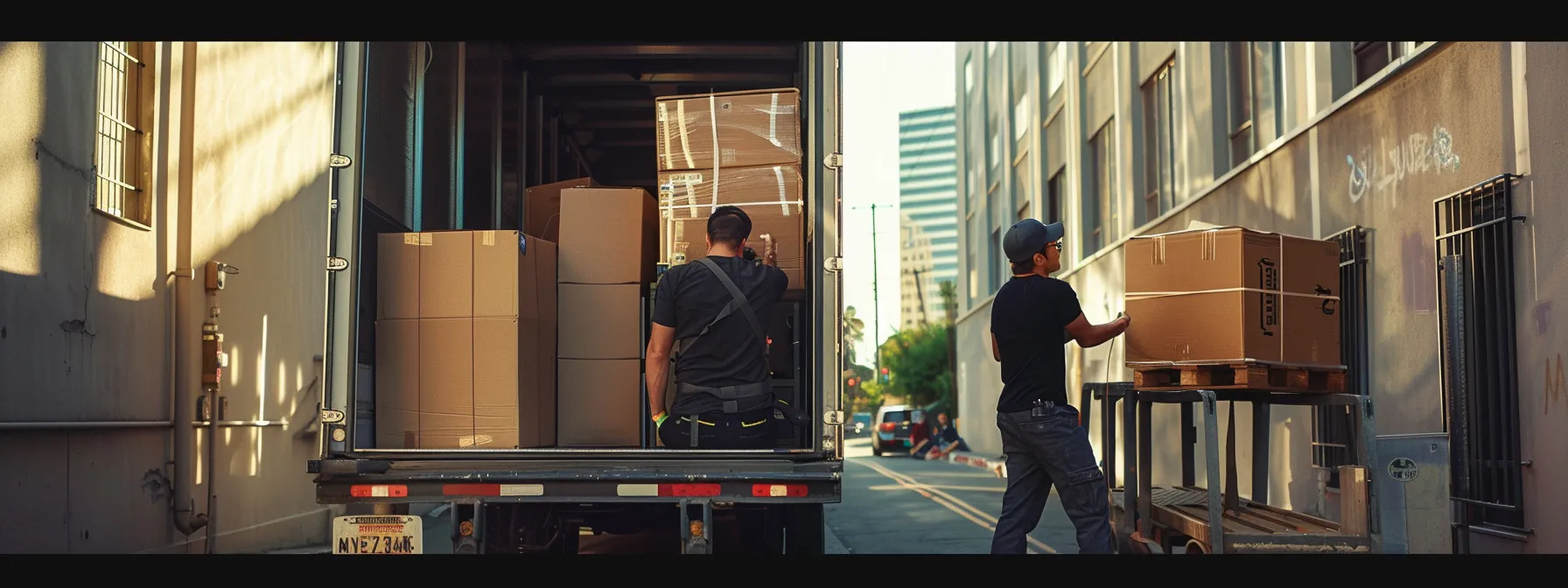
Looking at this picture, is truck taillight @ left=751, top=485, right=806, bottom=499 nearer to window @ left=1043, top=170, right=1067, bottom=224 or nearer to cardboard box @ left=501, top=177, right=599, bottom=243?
cardboard box @ left=501, top=177, right=599, bottom=243

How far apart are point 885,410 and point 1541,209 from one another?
114 feet

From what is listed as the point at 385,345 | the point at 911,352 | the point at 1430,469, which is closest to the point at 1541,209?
the point at 1430,469

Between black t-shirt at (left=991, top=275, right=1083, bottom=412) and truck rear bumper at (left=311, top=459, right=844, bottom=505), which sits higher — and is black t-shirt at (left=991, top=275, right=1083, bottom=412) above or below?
above

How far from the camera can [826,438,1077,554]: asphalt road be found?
11.9 m

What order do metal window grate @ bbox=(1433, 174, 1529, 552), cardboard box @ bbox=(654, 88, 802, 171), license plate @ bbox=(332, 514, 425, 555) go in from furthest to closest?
metal window grate @ bbox=(1433, 174, 1529, 552) < cardboard box @ bbox=(654, 88, 802, 171) < license plate @ bbox=(332, 514, 425, 555)

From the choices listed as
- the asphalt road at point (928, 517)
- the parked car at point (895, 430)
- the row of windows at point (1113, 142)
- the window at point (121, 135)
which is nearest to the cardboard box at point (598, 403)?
the window at point (121, 135)

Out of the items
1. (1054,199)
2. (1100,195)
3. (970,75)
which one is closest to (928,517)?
(1100,195)

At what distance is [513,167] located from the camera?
28.7 feet

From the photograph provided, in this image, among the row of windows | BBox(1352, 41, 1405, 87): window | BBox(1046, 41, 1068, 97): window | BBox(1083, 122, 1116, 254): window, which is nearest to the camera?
BBox(1352, 41, 1405, 87): window

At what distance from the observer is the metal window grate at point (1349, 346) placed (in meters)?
10.6

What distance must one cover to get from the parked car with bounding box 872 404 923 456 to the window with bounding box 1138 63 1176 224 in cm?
2305

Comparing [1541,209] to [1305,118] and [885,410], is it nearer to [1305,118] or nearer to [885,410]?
[1305,118]

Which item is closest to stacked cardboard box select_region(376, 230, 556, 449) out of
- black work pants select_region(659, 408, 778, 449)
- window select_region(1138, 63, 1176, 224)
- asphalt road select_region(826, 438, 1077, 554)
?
black work pants select_region(659, 408, 778, 449)
